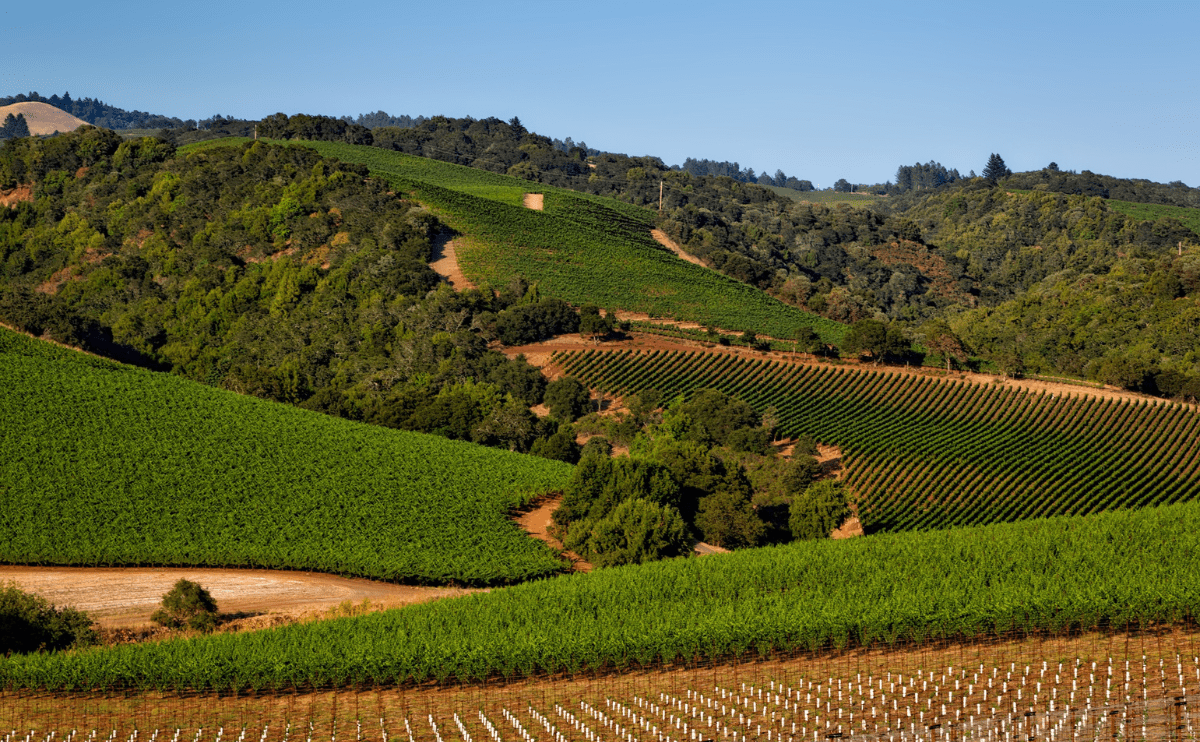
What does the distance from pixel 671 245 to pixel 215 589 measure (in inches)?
3993

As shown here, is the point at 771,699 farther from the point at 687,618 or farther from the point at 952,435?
the point at 952,435

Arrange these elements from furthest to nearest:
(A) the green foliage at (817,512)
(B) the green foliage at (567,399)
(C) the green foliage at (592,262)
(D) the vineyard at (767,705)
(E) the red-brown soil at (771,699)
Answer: (C) the green foliage at (592,262)
(B) the green foliage at (567,399)
(A) the green foliage at (817,512)
(E) the red-brown soil at (771,699)
(D) the vineyard at (767,705)

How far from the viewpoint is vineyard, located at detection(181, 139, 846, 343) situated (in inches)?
4102

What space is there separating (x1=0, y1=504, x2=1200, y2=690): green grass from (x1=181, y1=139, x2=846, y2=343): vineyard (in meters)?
57.3

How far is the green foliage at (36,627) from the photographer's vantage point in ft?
121

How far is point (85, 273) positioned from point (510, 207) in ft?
162

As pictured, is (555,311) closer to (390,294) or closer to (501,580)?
(390,294)

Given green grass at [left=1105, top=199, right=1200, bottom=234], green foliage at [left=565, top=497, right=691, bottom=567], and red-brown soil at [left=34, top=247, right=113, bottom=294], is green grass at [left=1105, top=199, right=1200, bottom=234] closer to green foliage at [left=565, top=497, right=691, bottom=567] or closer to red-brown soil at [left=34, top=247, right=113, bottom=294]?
green foliage at [left=565, top=497, right=691, bottom=567]

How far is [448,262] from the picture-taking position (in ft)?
353

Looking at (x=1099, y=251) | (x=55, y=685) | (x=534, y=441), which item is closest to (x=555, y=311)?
(x=534, y=441)

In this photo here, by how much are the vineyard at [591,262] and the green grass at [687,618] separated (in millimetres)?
57333

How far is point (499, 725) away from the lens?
31156mm

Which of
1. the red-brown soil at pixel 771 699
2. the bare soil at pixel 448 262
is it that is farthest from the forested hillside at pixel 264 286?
the red-brown soil at pixel 771 699

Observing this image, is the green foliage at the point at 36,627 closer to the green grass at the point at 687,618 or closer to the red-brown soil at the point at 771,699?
the green grass at the point at 687,618
